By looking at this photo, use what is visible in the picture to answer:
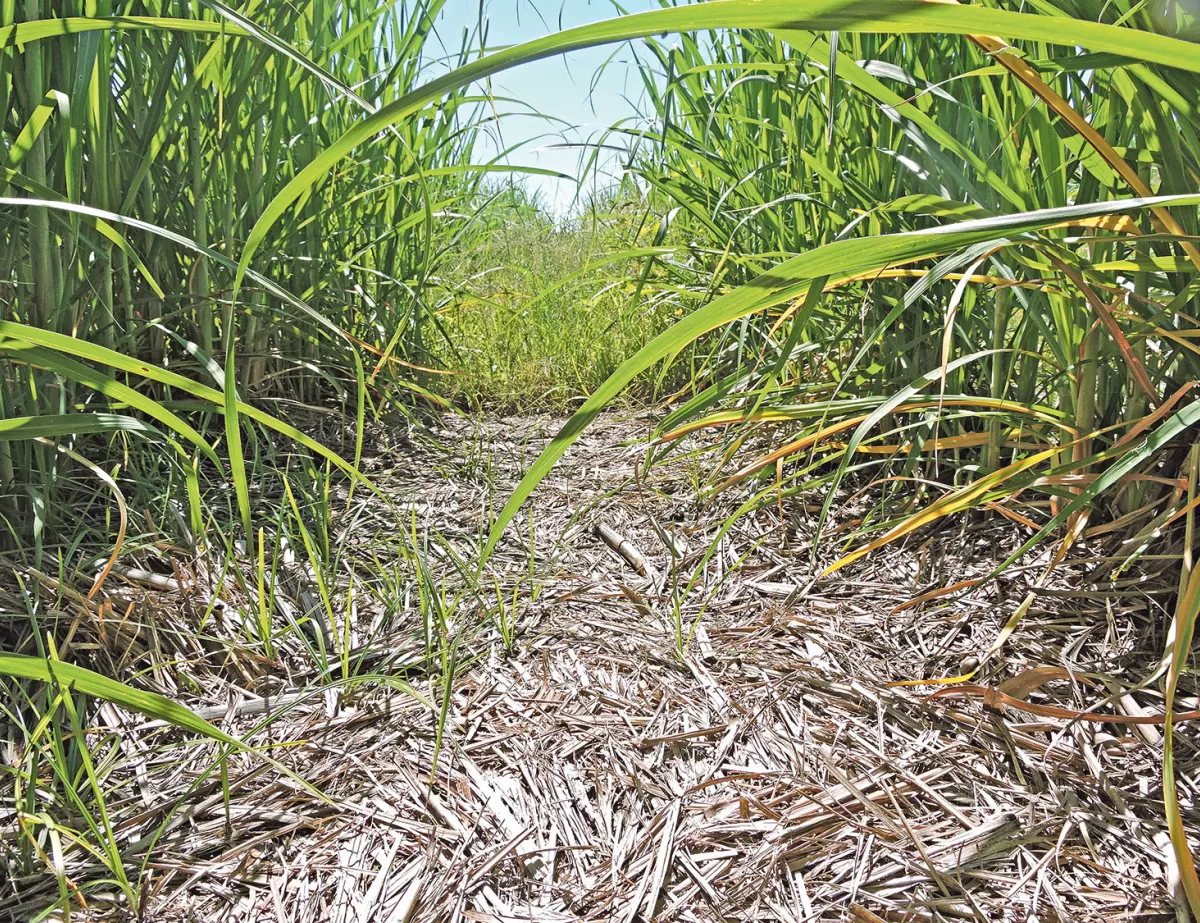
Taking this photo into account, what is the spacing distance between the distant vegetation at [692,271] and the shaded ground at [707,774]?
0.07 m

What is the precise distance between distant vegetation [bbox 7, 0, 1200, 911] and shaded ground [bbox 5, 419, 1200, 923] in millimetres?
70

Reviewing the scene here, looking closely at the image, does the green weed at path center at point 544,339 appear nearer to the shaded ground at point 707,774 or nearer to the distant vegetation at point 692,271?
the distant vegetation at point 692,271

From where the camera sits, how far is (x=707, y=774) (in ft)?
2.36

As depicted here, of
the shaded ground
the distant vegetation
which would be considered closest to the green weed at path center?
the distant vegetation

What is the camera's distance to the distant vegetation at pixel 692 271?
552 millimetres

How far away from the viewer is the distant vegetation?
0.55m

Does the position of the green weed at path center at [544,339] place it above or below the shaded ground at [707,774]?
above

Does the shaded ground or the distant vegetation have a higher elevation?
the distant vegetation

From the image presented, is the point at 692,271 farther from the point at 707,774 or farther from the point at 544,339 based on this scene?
the point at 707,774

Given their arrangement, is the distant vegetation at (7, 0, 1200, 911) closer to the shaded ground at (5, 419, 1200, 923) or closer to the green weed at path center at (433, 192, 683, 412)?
the shaded ground at (5, 419, 1200, 923)

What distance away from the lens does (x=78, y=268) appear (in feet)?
3.45

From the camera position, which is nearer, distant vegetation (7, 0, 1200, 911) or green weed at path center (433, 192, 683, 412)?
distant vegetation (7, 0, 1200, 911)

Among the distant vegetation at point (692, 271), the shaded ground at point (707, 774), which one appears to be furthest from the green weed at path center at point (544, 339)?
the shaded ground at point (707, 774)

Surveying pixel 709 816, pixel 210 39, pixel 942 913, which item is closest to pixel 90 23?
pixel 210 39
